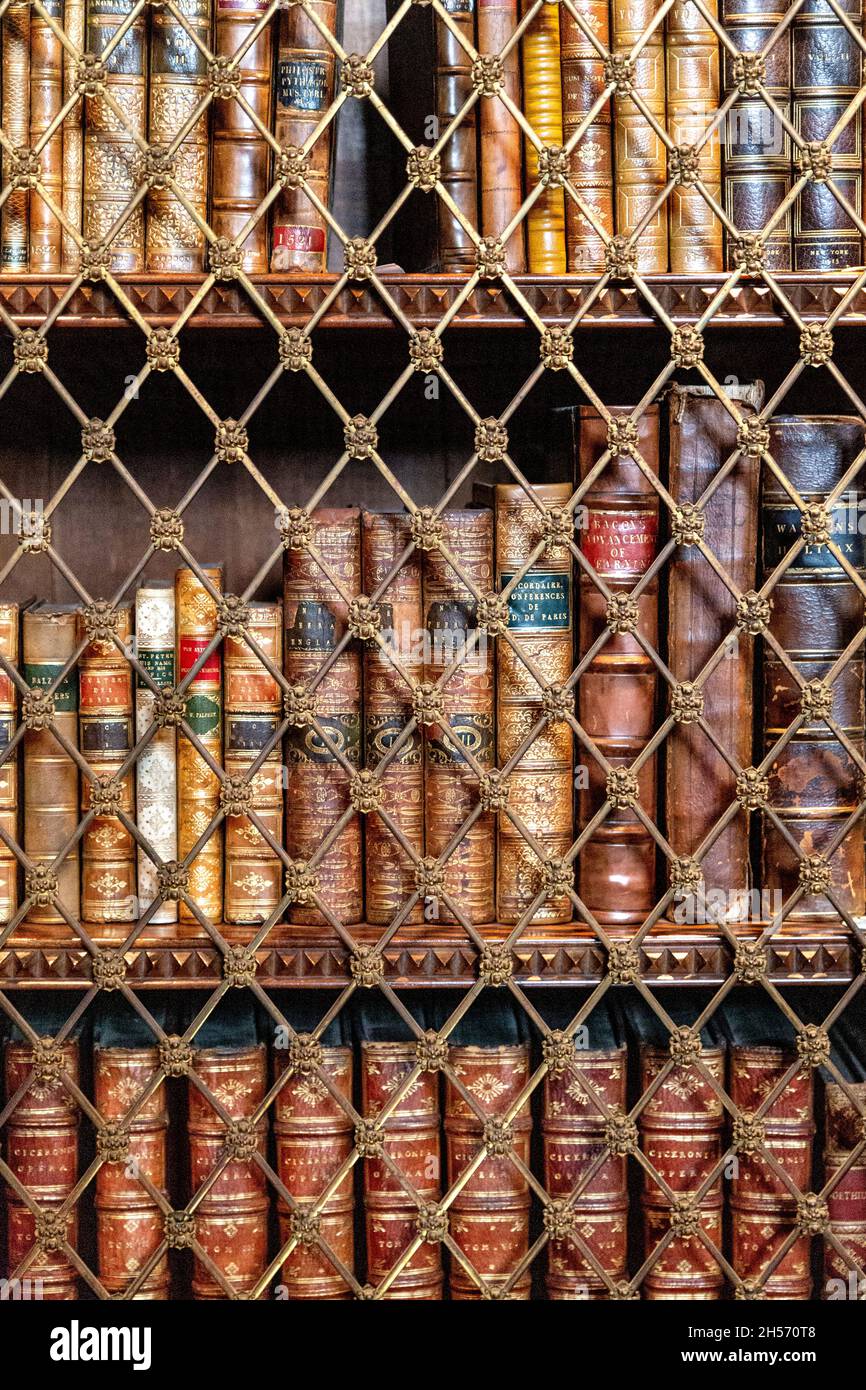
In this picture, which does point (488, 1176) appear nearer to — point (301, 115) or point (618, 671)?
point (618, 671)

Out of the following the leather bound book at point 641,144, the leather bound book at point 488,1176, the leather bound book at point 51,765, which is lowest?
the leather bound book at point 488,1176

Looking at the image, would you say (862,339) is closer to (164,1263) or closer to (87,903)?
(87,903)

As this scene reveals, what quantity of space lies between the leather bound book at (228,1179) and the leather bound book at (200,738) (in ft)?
0.46

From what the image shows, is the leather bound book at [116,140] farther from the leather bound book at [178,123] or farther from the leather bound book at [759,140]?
the leather bound book at [759,140]

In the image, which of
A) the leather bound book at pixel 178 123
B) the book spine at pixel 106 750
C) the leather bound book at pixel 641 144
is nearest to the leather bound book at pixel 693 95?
the leather bound book at pixel 641 144

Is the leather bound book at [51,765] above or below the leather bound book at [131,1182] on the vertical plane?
above

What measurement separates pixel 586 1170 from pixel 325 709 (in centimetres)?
49

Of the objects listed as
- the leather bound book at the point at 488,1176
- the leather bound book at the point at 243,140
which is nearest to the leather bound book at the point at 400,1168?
the leather bound book at the point at 488,1176

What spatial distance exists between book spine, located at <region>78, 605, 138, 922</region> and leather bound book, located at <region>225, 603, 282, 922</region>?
9 cm

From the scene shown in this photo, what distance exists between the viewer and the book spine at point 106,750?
1214 mm

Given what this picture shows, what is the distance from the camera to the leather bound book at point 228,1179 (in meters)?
1.22

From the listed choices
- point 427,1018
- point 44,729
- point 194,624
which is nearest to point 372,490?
point 194,624

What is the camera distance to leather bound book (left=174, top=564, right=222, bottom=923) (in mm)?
1220
